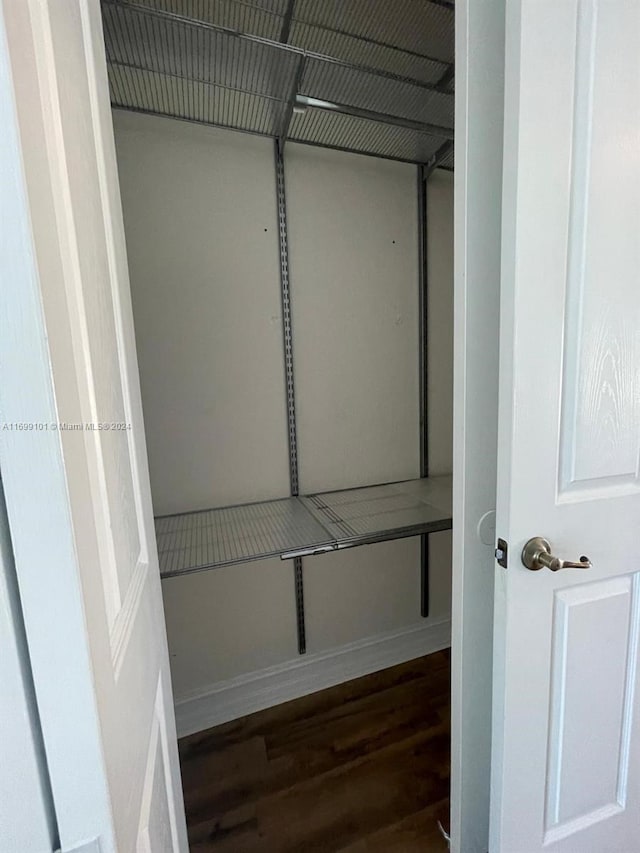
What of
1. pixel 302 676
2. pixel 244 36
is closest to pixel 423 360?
pixel 244 36

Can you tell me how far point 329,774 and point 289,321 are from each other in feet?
5.29

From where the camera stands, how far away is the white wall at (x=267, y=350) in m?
1.34

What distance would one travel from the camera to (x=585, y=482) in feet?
2.72

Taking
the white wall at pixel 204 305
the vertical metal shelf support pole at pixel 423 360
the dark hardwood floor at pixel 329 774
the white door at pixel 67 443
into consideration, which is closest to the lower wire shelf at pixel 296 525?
the white wall at pixel 204 305

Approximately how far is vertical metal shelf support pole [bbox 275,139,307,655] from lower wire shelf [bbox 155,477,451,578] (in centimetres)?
20

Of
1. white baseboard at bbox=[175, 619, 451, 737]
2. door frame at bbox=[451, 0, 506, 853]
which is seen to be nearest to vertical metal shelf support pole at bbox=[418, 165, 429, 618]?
white baseboard at bbox=[175, 619, 451, 737]

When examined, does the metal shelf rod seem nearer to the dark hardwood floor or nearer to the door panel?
the door panel

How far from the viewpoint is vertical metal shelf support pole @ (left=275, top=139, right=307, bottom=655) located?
142 cm

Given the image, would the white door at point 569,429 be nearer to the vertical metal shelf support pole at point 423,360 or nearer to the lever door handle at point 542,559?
the lever door handle at point 542,559

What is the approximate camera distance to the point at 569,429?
800 millimetres

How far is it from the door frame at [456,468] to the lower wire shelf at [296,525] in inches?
15.6

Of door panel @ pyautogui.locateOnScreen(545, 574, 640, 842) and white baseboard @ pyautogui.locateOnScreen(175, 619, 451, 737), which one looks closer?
door panel @ pyautogui.locateOnScreen(545, 574, 640, 842)

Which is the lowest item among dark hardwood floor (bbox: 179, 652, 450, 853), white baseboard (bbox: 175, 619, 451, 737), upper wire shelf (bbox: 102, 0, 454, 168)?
dark hardwood floor (bbox: 179, 652, 450, 853)

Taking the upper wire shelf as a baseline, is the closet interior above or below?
below
